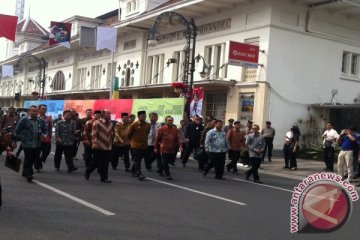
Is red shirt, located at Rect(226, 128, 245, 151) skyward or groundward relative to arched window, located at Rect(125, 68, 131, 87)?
groundward

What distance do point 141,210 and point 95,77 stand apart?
32.6 m

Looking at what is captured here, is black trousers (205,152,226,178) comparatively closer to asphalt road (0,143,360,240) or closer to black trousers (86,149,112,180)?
asphalt road (0,143,360,240)

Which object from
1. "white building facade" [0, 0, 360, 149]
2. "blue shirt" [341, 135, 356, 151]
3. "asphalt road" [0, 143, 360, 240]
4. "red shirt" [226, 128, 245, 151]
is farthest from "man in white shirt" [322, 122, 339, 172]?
"asphalt road" [0, 143, 360, 240]

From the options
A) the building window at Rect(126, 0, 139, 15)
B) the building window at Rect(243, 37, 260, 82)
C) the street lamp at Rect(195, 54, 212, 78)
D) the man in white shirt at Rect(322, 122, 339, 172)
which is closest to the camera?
the man in white shirt at Rect(322, 122, 339, 172)

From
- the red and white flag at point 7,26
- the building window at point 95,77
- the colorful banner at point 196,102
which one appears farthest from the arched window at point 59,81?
the colorful banner at point 196,102

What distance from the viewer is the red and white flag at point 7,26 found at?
69.2 ft

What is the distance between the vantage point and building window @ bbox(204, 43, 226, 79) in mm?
24922

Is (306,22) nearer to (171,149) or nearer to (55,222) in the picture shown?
(171,149)

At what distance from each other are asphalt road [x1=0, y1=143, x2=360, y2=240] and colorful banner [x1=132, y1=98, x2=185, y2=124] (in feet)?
30.7

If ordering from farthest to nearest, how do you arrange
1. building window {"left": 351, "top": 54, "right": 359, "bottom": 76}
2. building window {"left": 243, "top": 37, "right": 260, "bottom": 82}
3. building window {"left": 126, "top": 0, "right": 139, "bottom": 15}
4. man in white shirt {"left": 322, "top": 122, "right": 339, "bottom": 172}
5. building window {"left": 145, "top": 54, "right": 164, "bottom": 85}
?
building window {"left": 126, "top": 0, "right": 139, "bottom": 15} < building window {"left": 145, "top": 54, "right": 164, "bottom": 85} < building window {"left": 351, "top": 54, "right": 359, "bottom": 76} < building window {"left": 243, "top": 37, "right": 260, "bottom": 82} < man in white shirt {"left": 322, "top": 122, "right": 339, "bottom": 172}

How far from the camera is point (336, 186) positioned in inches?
150

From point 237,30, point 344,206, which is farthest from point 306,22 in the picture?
point 344,206

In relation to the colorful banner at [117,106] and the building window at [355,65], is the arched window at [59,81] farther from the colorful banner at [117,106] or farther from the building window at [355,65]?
the building window at [355,65]

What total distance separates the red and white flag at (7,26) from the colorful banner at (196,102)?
818cm
